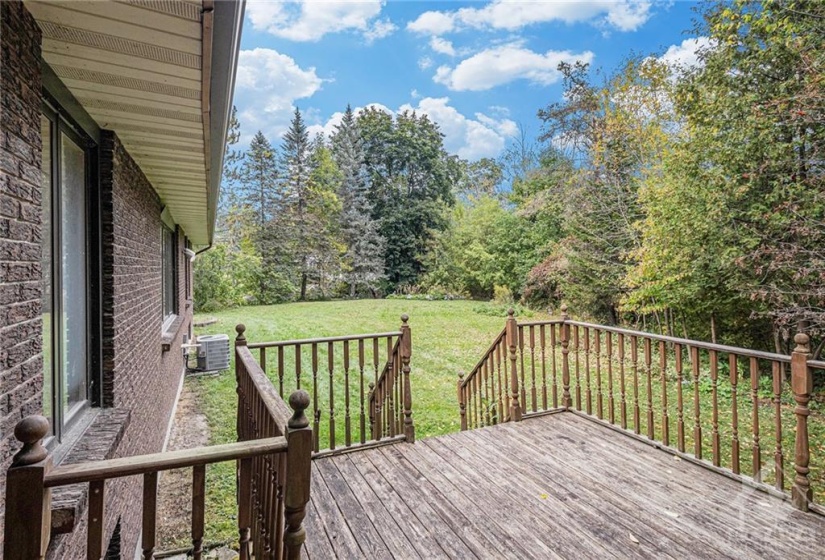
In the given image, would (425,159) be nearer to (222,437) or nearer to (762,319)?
(762,319)

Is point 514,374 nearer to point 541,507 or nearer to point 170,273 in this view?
point 541,507

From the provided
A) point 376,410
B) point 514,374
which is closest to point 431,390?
point 514,374

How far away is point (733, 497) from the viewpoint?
264 centimetres

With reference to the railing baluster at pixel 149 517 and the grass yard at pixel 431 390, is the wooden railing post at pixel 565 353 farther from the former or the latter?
the railing baluster at pixel 149 517

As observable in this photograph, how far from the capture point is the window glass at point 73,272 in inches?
77.6

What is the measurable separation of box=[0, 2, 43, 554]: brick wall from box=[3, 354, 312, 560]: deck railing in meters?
0.28

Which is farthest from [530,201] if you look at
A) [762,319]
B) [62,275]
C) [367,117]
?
[367,117]

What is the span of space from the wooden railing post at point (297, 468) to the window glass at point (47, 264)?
1.12 metres

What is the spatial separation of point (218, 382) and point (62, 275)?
252 inches

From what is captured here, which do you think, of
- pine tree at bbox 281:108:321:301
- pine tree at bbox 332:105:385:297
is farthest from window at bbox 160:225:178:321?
pine tree at bbox 332:105:385:297

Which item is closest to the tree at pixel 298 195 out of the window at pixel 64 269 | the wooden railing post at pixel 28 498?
the window at pixel 64 269

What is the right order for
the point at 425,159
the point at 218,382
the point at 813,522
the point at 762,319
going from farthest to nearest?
1. the point at 425,159
2. the point at 218,382
3. the point at 762,319
4. the point at 813,522

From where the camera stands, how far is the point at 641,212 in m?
8.99

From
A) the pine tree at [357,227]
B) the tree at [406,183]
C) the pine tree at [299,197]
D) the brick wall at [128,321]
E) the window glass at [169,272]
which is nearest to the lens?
the brick wall at [128,321]
